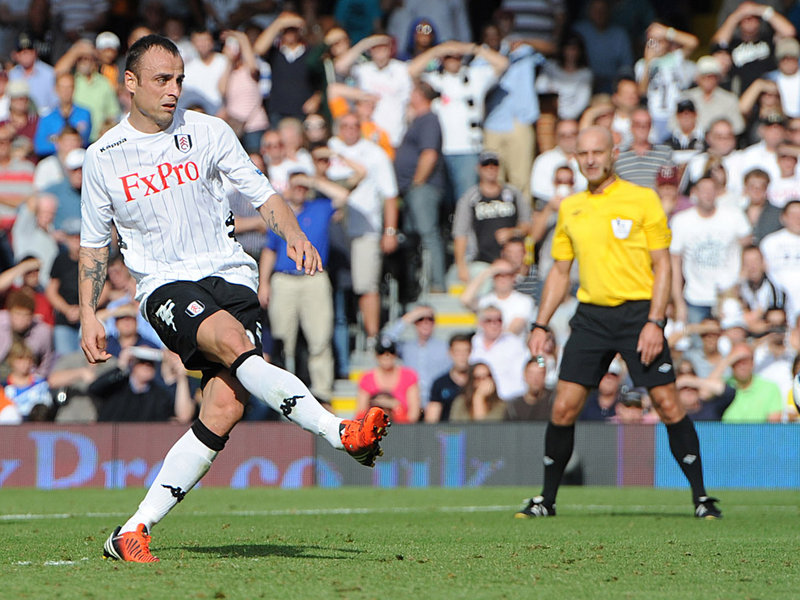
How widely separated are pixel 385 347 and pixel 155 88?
8186mm

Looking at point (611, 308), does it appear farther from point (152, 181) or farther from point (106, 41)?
point (106, 41)

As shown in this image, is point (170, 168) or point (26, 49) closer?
point (170, 168)

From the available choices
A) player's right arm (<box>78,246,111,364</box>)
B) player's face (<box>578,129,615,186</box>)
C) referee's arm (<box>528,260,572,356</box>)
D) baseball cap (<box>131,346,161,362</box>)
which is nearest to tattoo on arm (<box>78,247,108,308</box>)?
player's right arm (<box>78,246,111,364</box>)

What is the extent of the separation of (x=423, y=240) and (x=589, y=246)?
724cm

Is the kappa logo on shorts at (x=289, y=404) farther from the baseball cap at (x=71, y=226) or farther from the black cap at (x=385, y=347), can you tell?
the baseball cap at (x=71, y=226)

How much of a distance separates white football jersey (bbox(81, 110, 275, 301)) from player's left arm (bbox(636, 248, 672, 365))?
329cm

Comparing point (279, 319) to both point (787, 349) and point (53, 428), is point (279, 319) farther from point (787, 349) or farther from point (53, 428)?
point (787, 349)

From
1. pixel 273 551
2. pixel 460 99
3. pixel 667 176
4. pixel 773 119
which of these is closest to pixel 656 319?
pixel 273 551

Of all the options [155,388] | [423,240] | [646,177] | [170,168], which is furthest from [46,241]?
[170,168]

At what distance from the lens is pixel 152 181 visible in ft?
20.9

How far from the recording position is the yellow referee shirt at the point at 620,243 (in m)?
9.05

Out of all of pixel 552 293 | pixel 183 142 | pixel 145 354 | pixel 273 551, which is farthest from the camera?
pixel 145 354

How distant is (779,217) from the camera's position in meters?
15.1

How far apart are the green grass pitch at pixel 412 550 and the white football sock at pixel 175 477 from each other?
0.91 feet
